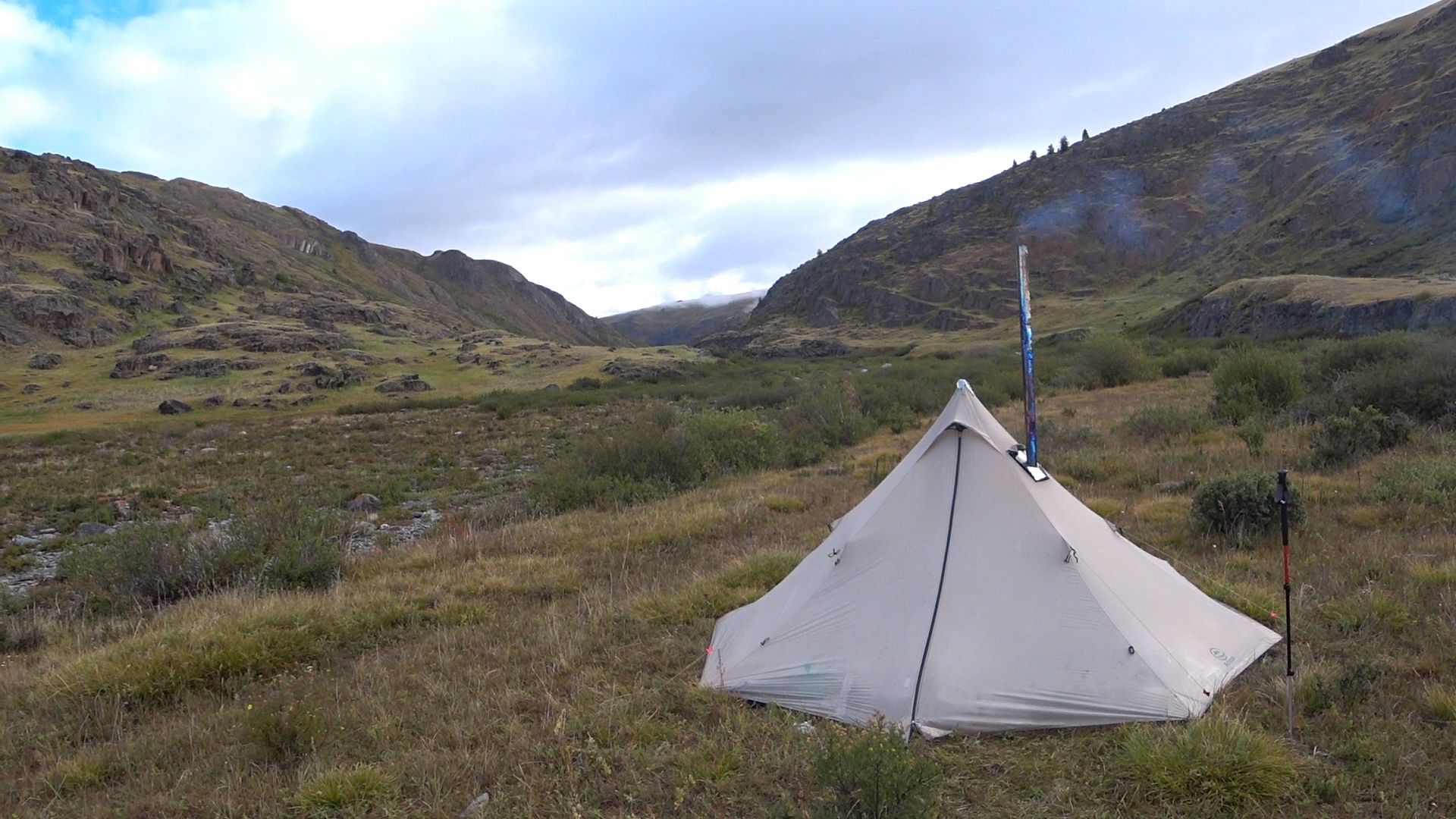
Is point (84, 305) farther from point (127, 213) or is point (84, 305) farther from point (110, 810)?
point (110, 810)

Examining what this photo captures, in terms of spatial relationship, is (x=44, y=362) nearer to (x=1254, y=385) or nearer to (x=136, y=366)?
(x=136, y=366)

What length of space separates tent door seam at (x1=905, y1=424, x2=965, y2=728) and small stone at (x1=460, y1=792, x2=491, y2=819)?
6.67ft

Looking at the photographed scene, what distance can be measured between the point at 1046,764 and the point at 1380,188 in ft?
240

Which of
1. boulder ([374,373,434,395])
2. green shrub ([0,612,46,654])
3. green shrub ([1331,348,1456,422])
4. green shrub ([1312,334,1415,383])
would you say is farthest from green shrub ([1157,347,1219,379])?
boulder ([374,373,434,395])

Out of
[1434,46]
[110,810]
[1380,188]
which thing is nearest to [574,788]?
[110,810]

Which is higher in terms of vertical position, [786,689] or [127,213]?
[127,213]

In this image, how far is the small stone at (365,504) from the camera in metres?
13.6

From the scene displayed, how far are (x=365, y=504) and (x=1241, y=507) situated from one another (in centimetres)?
1323

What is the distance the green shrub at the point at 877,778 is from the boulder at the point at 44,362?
63.2 meters

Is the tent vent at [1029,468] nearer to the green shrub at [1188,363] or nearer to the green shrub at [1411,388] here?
the green shrub at [1411,388]

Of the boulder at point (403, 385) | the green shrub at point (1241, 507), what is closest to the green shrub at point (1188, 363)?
the green shrub at point (1241, 507)

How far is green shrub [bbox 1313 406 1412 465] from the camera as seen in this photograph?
909cm

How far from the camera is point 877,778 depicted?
3.02 metres

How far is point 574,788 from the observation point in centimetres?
352
